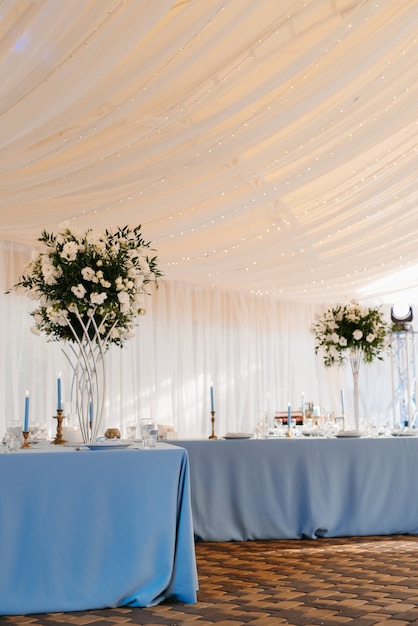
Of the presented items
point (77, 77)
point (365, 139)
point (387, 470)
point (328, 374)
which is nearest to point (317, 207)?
point (365, 139)

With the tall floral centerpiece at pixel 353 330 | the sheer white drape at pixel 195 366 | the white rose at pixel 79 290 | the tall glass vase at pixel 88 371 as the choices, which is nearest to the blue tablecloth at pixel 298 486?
the tall floral centerpiece at pixel 353 330

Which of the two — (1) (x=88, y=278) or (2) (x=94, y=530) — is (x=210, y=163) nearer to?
(1) (x=88, y=278)

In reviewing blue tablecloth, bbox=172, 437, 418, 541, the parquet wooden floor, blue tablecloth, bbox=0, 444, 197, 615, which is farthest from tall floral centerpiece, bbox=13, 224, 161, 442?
blue tablecloth, bbox=172, 437, 418, 541

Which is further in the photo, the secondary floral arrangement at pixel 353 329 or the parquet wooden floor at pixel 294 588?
the secondary floral arrangement at pixel 353 329

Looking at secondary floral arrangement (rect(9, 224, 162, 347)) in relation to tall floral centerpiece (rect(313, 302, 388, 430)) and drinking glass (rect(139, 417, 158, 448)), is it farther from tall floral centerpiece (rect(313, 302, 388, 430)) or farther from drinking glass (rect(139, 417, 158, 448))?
tall floral centerpiece (rect(313, 302, 388, 430))

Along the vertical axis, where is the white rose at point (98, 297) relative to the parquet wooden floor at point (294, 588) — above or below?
above

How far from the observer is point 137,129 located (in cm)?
534

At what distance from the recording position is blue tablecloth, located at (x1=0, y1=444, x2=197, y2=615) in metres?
3.20

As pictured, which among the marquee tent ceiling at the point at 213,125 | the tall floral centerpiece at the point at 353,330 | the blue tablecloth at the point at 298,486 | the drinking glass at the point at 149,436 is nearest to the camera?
the drinking glass at the point at 149,436

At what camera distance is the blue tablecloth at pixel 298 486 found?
16.2 feet

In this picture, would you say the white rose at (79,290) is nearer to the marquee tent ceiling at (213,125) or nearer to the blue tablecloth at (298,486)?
the marquee tent ceiling at (213,125)

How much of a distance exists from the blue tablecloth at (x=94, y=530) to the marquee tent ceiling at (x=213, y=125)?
1.93m

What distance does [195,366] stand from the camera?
9.67 m

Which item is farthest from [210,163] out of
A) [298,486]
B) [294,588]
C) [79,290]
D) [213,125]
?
[294,588]
